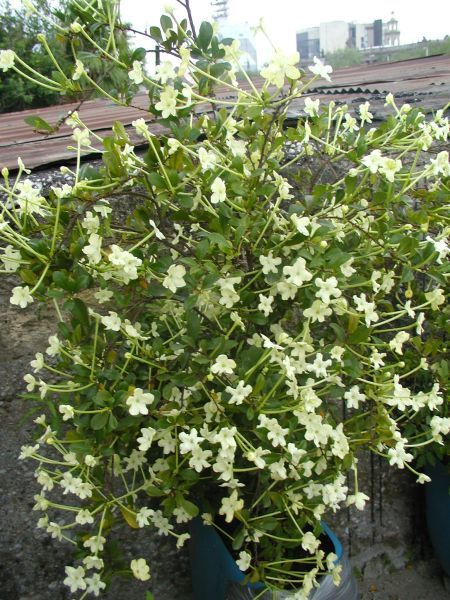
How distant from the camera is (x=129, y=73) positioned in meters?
1.59

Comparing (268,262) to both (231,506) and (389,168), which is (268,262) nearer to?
(389,168)

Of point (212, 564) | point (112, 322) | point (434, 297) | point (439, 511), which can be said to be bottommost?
point (439, 511)

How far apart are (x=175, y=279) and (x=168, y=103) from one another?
414 millimetres

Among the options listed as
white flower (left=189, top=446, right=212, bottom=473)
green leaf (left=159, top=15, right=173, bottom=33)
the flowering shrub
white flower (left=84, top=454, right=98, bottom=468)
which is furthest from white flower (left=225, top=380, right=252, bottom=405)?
green leaf (left=159, top=15, right=173, bottom=33)

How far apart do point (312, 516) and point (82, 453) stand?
2.17 feet

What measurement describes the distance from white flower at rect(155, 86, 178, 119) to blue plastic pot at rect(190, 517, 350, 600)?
4.15 feet

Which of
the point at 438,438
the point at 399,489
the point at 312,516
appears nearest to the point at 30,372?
the point at 312,516

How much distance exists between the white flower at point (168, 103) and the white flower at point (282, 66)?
219mm

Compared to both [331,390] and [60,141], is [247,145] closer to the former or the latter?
[331,390]

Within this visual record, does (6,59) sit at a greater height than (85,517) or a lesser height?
greater

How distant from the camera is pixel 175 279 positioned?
156 cm

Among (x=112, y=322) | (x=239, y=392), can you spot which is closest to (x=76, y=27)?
(x=112, y=322)

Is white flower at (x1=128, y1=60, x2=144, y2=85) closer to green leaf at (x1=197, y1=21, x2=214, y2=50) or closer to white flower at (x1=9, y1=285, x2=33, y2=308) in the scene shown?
green leaf at (x1=197, y1=21, x2=214, y2=50)

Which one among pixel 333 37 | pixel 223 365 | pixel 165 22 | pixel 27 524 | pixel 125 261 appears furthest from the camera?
pixel 333 37
